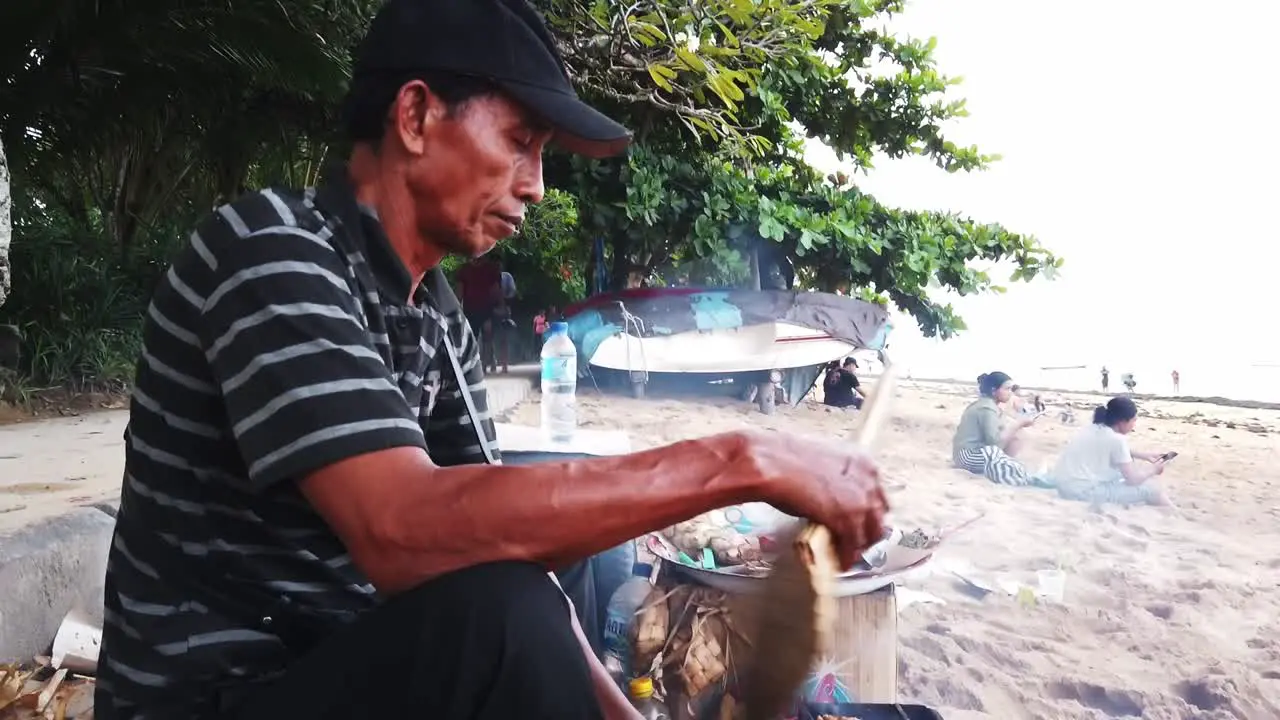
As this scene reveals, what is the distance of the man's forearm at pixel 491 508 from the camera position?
3.12 feet

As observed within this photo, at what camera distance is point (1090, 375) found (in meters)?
15.4

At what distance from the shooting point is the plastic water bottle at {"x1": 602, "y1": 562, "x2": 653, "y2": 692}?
2342mm

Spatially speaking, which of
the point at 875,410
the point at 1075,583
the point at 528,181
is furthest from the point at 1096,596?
the point at 528,181

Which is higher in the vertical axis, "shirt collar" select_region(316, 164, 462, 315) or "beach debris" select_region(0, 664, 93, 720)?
"shirt collar" select_region(316, 164, 462, 315)

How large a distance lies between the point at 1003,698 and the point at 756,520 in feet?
3.38

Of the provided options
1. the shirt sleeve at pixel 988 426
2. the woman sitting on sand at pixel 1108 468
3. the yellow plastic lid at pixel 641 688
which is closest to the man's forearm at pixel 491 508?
the yellow plastic lid at pixel 641 688

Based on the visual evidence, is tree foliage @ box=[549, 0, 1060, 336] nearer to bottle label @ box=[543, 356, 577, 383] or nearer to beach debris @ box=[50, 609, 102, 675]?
bottle label @ box=[543, 356, 577, 383]

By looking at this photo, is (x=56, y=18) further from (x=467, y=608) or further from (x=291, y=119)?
(x=467, y=608)

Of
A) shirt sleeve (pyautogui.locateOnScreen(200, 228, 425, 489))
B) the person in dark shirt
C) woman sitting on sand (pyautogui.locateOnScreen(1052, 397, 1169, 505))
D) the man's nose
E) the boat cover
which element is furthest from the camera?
the person in dark shirt

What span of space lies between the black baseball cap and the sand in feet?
6.35

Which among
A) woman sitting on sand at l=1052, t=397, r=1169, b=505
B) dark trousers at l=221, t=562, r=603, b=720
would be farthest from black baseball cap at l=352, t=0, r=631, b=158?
woman sitting on sand at l=1052, t=397, r=1169, b=505

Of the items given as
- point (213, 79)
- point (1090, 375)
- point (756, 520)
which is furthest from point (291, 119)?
point (1090, 375)

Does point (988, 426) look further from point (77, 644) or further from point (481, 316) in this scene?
point (77, 644)

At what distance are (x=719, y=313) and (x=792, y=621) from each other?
25.7ft
